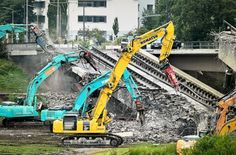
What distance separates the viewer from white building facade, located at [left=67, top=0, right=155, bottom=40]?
137 metres

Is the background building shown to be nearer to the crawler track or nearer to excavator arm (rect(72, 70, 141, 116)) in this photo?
excavator arm (rect(72, 70, 141, 116))

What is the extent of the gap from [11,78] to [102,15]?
65.1 metres

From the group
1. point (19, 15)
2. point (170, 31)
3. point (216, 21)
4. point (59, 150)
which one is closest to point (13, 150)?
point (59, 150)

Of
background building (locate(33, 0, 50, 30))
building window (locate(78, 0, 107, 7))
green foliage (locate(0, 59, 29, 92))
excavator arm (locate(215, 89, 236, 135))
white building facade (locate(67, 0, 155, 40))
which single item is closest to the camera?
excavator arm (locate(215, 89, 236, 135))

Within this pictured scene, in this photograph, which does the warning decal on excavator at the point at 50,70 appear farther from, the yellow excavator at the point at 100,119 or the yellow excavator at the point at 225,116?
the yellow excavator at the point at 225,116

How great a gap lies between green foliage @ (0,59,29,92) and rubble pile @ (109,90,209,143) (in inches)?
788

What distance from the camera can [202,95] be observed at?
62750 millimetres

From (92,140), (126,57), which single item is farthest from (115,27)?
(92,140)

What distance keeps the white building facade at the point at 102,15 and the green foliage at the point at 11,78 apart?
5600 cm

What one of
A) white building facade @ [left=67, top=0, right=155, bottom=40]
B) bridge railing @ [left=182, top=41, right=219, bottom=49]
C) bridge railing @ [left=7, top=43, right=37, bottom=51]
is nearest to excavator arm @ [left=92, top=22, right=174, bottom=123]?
bridge railing @ [left=182, top=41, right=219, bottom=49]

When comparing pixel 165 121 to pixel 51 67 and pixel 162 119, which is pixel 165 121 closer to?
pixel 162 119


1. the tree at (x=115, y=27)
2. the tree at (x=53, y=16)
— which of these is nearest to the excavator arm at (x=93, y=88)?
the tree at (x=115, y=27)

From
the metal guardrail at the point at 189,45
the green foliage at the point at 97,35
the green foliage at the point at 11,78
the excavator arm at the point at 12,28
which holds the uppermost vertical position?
the excavator arm at the point at 12,28

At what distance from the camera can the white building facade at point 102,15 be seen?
136625mm
